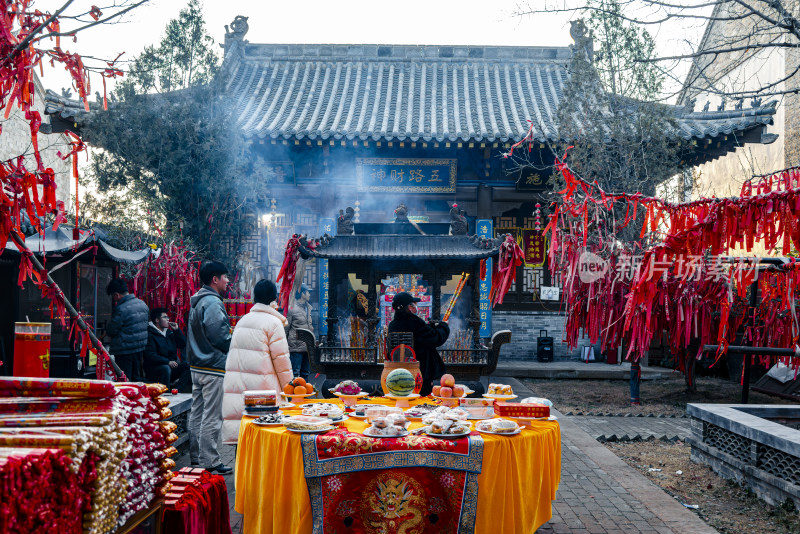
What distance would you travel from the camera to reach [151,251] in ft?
29.9

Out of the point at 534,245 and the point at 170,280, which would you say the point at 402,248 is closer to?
the point at 170,280

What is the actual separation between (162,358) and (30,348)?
160 inches

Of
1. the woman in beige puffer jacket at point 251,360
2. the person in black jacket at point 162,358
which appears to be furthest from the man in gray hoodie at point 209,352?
the person in black jacket at point 162,358

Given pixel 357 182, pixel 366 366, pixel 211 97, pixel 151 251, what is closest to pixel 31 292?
pixel 151 251

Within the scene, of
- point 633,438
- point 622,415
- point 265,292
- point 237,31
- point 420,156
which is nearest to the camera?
point 265,292

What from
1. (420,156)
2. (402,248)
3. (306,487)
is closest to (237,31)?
(420,156)

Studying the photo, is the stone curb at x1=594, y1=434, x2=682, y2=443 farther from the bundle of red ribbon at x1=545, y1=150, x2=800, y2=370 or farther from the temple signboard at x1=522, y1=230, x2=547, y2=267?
the temple signboard at x1=522, y1=230, x2=547, y2=267

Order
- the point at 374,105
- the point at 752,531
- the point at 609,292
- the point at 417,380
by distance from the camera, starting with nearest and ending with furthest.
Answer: the point at 752,531
the point at 417,380
the point at 609,292
the point at 374,105

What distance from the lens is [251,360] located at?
450cm

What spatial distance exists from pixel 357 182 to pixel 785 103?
1077 cm

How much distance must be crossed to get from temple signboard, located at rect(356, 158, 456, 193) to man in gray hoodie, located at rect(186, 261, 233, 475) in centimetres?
667

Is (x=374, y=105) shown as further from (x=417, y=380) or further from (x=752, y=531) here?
(x=752, y=531)

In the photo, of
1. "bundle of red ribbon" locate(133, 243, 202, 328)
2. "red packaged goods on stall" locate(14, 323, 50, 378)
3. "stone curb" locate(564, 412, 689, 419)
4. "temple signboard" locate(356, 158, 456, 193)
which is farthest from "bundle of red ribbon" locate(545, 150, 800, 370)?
"bundle of red ribbon" locate(133, 243, 202, 328)

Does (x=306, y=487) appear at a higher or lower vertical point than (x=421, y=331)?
lower
